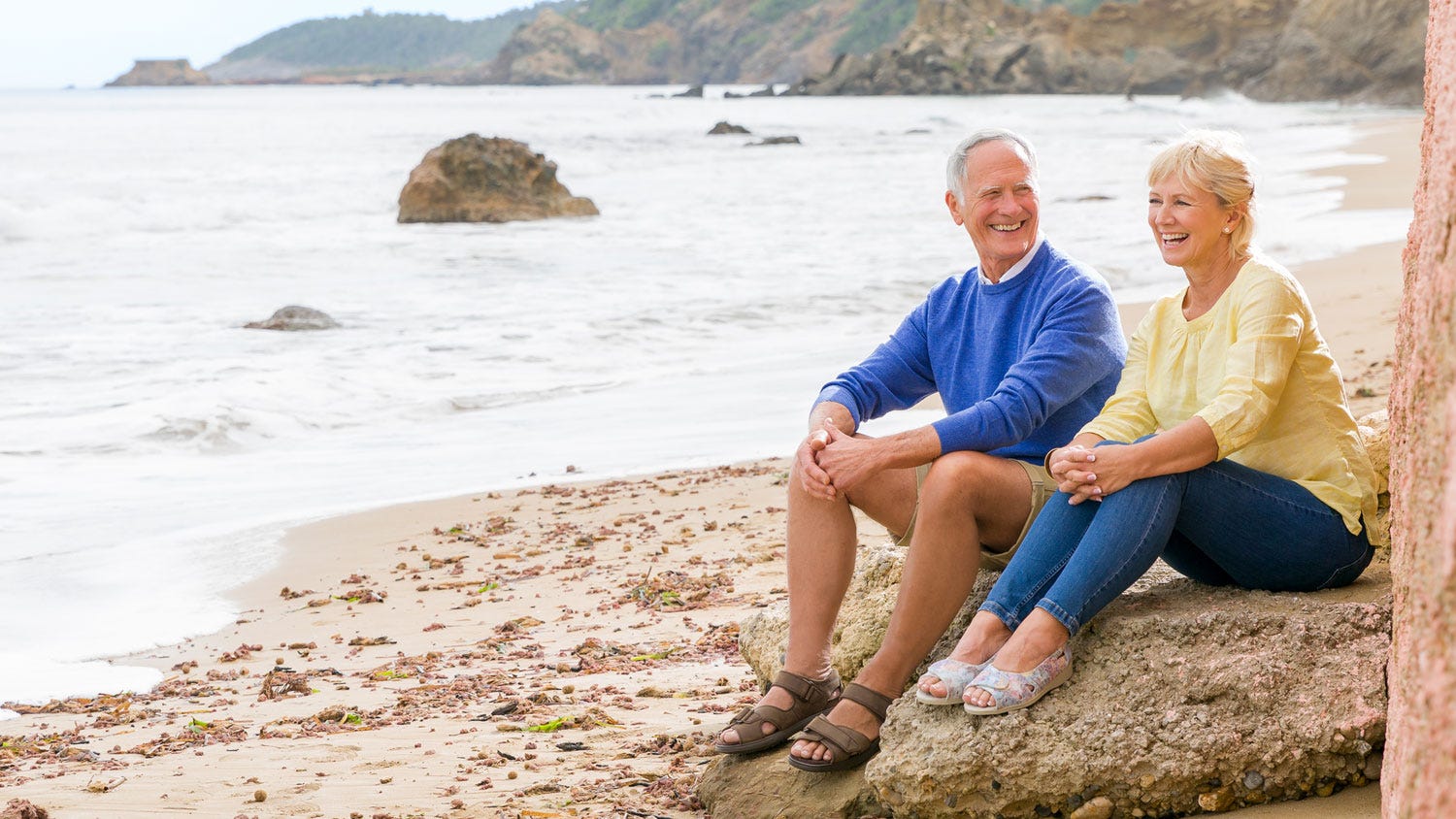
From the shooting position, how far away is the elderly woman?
2.95m

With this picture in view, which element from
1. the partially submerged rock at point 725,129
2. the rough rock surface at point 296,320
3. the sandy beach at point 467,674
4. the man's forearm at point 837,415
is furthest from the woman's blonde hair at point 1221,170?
the partially submerged rock at point 725,129

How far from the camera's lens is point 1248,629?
299 centimetres

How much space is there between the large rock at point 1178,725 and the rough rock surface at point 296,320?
35.8ft

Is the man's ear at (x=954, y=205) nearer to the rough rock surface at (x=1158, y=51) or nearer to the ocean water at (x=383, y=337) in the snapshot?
the ocean water at (x=383, y=337)

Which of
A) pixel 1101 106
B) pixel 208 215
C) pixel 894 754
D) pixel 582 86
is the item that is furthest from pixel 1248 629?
pixel 582 86

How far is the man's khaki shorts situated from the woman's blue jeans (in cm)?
11

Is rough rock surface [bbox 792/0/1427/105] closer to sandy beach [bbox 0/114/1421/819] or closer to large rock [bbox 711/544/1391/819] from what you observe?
sandy beach [bbox 0/114/1421/819]

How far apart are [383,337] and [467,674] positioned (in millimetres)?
8375

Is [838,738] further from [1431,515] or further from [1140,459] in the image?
[1431,515]

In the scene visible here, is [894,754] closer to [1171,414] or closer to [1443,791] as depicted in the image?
[1171,414]

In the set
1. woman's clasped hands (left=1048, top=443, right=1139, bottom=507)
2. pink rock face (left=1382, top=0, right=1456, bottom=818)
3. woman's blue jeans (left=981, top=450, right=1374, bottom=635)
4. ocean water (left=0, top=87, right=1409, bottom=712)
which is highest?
pink rock face (left=1382, top=0, right=1456, bottom=818)

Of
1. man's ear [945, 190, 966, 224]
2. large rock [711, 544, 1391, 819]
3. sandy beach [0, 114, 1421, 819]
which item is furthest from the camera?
man's ear [945, 190, 966, 224]

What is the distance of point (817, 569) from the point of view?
3.40 metres

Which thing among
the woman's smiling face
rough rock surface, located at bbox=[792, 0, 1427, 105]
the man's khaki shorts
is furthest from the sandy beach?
rough rock surface, located at bbox=[792, 0, 1427, 105]
